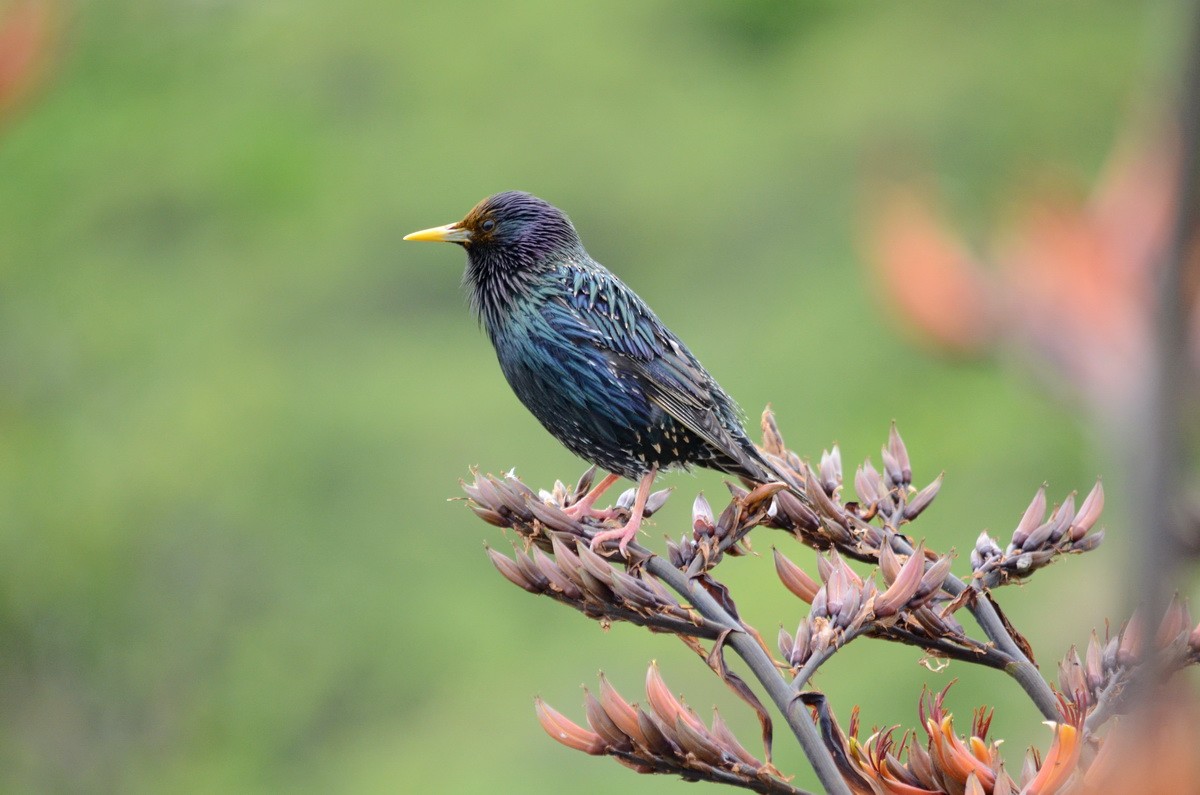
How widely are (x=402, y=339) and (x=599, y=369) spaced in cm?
522

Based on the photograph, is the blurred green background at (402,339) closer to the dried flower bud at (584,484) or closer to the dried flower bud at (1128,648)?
the dried flower bud at (584,484)

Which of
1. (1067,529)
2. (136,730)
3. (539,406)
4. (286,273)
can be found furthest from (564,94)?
(1067,529)

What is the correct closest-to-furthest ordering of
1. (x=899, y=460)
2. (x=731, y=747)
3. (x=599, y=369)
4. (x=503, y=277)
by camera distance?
(x=731, y=747), (x=899, y=460), (x=599, y=369), (x=503, y=277)

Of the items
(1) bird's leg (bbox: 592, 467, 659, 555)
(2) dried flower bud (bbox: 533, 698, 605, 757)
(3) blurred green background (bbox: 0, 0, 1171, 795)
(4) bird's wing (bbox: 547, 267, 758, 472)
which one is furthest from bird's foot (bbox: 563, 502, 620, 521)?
(3) blurred green background (bbox: 0, 0, 1171, 795)

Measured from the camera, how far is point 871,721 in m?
4.36

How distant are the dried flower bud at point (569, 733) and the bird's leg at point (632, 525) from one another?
0.62 ft

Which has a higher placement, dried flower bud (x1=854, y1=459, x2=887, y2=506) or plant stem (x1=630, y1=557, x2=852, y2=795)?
dried flower bud (x1=854, y1=459, x2=887, y2=506)

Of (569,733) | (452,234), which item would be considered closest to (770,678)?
(569,733)

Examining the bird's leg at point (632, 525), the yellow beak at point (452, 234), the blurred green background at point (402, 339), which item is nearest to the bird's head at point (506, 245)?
the yellow beak at point (452, 234)

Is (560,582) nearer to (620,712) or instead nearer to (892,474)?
(620,712)

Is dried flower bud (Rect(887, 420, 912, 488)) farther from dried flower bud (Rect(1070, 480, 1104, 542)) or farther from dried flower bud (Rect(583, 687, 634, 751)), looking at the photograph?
dried flower bud (Rect(583, 687, 634, 751))

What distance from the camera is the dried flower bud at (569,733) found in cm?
107

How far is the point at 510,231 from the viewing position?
6.84ft

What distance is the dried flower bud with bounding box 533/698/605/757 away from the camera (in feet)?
3.50
